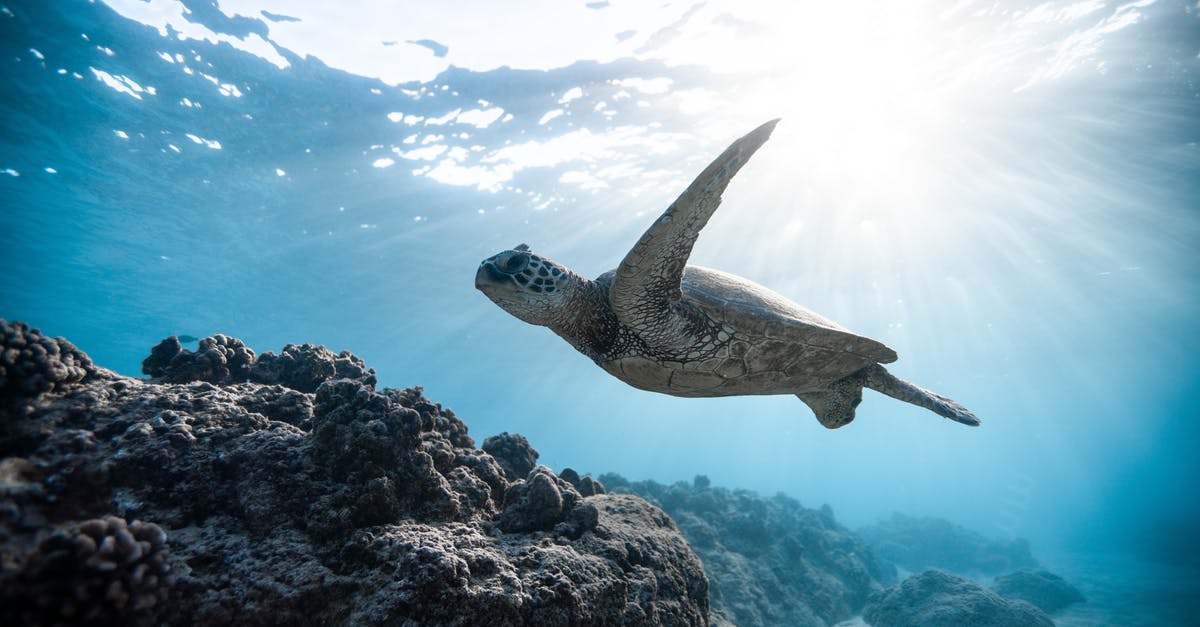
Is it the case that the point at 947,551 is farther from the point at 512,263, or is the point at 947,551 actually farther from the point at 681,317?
the point at 512,263

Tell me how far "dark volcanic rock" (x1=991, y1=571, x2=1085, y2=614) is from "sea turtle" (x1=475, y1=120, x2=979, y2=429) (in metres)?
15.6

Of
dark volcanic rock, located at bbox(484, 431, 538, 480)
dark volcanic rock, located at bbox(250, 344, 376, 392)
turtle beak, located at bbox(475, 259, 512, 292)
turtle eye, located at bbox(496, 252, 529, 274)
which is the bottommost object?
dark volcanic rock, located at bbox(484, 431, 538, 480)

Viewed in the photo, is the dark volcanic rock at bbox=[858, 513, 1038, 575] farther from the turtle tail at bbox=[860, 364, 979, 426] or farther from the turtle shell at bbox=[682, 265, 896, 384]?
the turtle shell at bbox=[682, 265, 896, 384]

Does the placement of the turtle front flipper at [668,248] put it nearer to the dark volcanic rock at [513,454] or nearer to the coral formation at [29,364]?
the dark volcanic rock at [513,454]

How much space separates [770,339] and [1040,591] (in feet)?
58.7

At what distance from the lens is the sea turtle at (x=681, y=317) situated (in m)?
2.83

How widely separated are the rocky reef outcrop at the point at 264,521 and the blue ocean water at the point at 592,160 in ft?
33.9

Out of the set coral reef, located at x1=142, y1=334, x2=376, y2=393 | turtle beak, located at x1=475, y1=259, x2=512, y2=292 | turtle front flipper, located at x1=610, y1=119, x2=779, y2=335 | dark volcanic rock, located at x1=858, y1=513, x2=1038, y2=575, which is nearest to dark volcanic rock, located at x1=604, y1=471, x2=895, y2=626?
turtle front flipper, located at x1=610, y1=119, x2=779, y2=335

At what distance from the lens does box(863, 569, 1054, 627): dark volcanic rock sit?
24.0 ft

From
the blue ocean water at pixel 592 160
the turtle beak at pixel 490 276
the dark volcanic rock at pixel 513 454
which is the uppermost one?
the blue ocean water at pixel 592 160

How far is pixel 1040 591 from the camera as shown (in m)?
12.9

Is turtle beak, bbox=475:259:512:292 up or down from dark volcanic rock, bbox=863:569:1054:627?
up

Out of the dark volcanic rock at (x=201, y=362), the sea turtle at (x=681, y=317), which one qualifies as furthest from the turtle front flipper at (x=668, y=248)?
the dark volcanic rock at (x=201, y=362)

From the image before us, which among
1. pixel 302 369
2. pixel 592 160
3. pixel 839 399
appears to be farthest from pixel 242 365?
pixel 592 160
